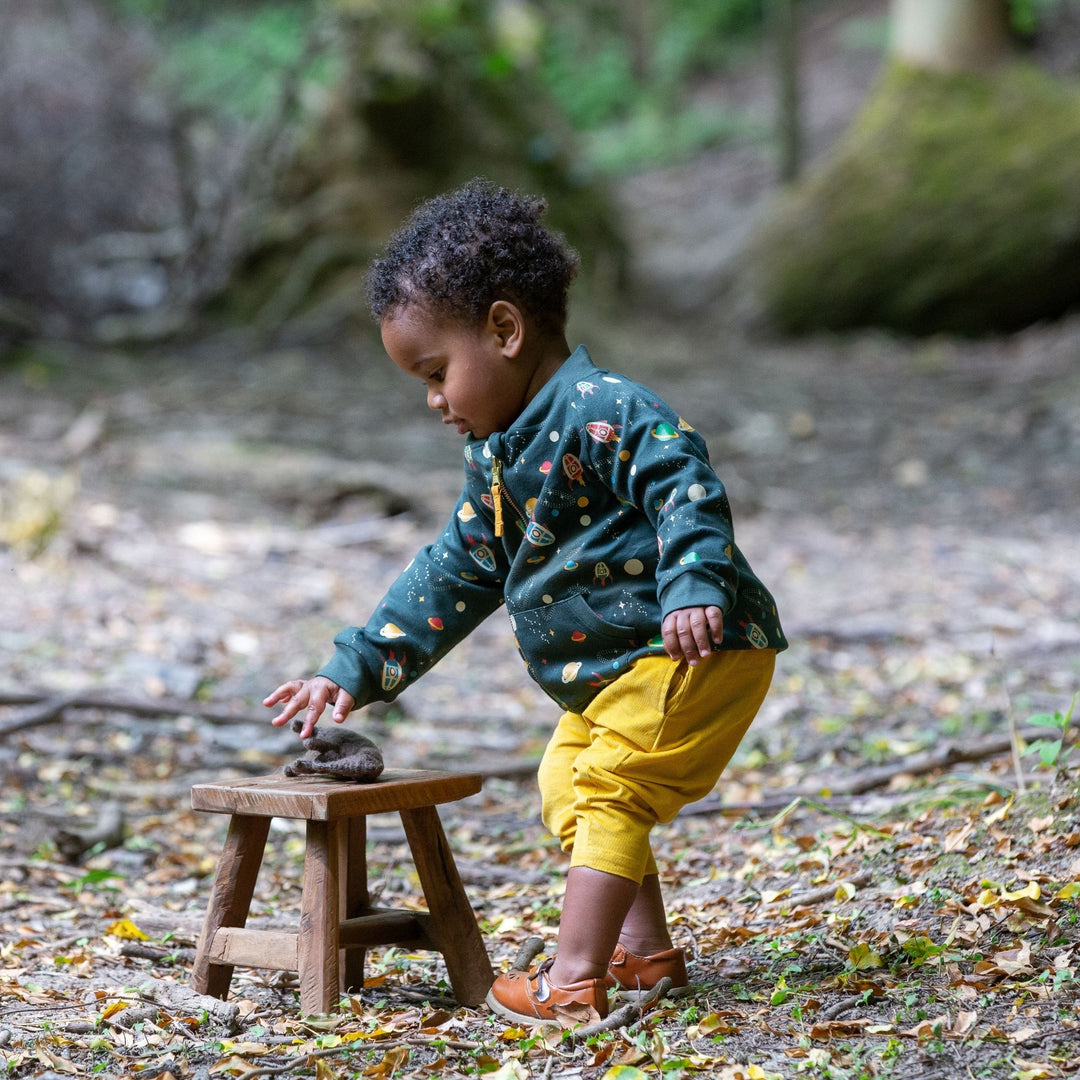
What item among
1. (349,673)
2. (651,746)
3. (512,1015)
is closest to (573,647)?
(651,746)

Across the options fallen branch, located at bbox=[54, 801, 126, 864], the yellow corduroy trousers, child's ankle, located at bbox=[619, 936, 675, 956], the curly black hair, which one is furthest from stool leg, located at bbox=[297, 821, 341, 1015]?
fallen branch, located at bbox=[54, 801, 126, 864]

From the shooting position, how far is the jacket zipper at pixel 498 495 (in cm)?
255

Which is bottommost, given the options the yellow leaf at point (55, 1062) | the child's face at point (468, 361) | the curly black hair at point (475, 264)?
the yellow leaf at point (55, 1062)

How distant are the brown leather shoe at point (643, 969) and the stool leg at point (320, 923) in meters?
0.53

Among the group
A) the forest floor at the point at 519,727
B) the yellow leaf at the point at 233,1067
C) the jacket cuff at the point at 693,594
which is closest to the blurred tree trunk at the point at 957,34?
the forest floor at the point at 519,727

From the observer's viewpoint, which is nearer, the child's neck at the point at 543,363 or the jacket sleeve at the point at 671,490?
the jacket sleeve at the point at 671,490

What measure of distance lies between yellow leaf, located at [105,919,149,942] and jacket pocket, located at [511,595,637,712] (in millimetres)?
1216

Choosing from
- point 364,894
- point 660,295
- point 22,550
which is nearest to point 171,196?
point 660,295

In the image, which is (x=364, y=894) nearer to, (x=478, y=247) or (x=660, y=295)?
(x=478, y=247)

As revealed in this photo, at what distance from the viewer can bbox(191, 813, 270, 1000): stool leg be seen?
2.55 m

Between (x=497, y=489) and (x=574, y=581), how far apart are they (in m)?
0.25

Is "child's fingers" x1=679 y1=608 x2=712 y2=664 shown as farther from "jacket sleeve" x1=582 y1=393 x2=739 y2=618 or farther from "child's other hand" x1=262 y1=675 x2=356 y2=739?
"child's other hand" x1=262 y1=675 x2=356 y2=739

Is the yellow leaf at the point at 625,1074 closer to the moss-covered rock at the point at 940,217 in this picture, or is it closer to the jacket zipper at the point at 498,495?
the jacket zipper at the point at 498,495

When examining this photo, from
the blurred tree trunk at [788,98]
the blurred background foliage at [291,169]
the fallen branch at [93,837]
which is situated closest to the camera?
the fallen branch at [93,837]
